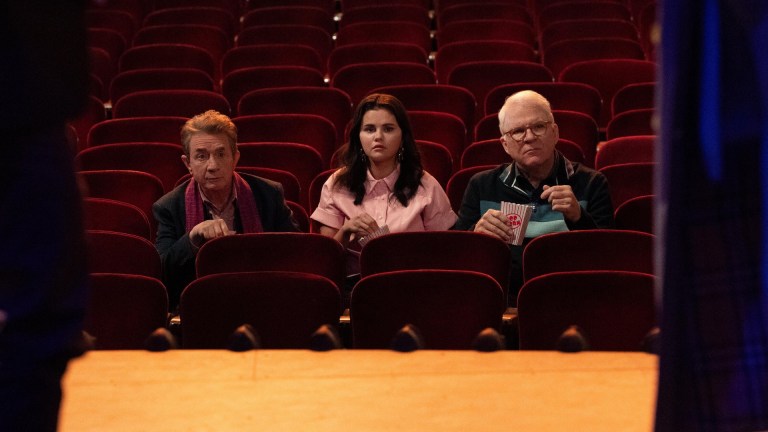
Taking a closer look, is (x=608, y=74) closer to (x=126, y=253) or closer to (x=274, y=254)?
(x=274, y=254)

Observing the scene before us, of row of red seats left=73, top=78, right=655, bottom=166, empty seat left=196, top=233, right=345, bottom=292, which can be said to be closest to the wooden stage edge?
empty seat left=196, top=233, right=345, bottom=292

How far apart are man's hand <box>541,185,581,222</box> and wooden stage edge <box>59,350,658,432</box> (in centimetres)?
87

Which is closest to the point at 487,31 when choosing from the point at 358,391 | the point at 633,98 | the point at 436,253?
→ the point at 633,98

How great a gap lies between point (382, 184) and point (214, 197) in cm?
37

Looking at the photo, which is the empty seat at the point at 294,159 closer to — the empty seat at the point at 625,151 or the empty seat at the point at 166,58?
the empty seat at the point at 625,151

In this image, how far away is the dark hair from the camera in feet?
7.89

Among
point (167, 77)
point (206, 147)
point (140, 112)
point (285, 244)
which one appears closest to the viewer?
point (285, 244)

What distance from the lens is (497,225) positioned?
2166 mm

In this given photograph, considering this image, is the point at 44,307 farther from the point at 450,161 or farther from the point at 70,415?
the point at 450,161

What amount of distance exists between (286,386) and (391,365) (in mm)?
131

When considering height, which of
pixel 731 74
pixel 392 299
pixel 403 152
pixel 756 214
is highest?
pixel 731 74

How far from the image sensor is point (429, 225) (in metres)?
2.38

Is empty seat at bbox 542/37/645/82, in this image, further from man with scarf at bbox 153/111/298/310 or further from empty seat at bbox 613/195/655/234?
man with scarf at bbox 153/111/298/310

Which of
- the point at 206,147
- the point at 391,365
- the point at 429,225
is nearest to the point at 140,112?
the point at 206,147
